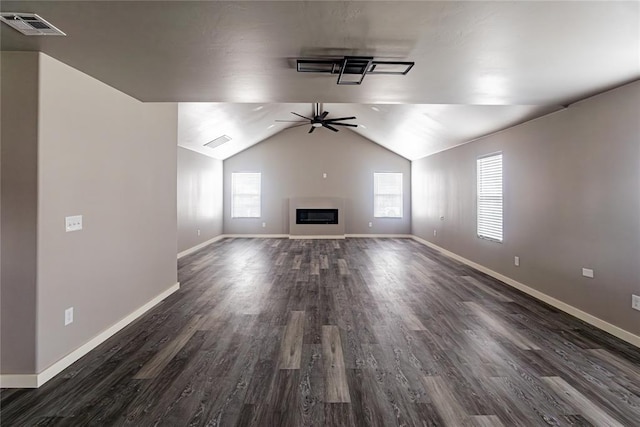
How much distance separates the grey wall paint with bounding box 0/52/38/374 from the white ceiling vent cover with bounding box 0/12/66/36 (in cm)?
45

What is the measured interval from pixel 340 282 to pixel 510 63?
3.49 m

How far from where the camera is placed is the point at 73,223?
2.54 metres

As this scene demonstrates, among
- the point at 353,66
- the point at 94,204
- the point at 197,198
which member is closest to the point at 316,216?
the point at 197,198

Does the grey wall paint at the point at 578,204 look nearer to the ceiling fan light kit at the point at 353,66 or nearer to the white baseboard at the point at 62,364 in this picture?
the ceiling fan light kit at the point at 353,66

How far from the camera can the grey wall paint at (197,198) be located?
699 centimetres

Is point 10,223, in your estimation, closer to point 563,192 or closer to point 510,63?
point 510,63

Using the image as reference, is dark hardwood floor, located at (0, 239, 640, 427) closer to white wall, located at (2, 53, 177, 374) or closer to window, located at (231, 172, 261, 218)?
white wall, located at (2, 53, 177, 374)

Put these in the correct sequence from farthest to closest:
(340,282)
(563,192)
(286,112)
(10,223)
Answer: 1. (286,112)
2. (340,282)
3. (563,192)
4. (10,223)

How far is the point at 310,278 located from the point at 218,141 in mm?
4587

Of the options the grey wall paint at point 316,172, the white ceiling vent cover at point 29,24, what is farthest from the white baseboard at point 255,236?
the white ceiling vent cover at point 29,24

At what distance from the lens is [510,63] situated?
8.19 ft

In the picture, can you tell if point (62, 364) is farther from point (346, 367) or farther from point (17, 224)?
point (346, 367)

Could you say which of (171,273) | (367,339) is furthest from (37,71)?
(367,339)

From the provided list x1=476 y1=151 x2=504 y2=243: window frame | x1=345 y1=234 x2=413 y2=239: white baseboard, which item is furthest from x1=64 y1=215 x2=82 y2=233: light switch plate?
x1=345 y1=234 x2=413 y2=239: white baseboard
